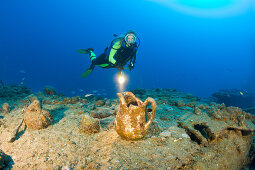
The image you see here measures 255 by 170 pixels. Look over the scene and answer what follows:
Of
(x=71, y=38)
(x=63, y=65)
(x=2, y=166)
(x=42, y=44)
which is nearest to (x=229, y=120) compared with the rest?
(x=2, y=166)

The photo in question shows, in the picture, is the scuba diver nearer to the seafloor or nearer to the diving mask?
the diving mask

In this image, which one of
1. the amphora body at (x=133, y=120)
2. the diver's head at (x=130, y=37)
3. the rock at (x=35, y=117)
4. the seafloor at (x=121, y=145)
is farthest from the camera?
the diver's head at (x=130, y=37)

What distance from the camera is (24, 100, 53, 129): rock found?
132 inches

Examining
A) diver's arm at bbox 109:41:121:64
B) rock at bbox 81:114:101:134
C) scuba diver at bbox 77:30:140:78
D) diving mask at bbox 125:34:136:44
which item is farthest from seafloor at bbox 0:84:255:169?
diving mask at bbox 125:34:136:44

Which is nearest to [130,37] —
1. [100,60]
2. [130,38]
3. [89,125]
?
[130,38]

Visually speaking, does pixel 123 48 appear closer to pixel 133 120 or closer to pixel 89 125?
pixel 89 125

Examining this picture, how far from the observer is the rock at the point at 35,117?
3.36 meters

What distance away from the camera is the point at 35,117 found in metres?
3.39

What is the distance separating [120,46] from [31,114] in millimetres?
4624

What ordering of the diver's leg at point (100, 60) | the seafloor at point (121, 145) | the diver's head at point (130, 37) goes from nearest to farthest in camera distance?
the seafloor at point (121, 145)
the diver's head at point (130, 37)
the diver's leg at point (100, 60)

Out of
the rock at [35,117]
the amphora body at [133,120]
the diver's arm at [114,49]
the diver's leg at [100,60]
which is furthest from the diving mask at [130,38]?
the rock at [35,117]

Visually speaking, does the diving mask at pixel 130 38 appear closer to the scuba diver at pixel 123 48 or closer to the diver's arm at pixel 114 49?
the scuba diver at pixel 123 48

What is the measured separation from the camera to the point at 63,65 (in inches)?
3511

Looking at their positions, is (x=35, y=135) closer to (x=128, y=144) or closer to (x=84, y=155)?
(x=84, y=155)
